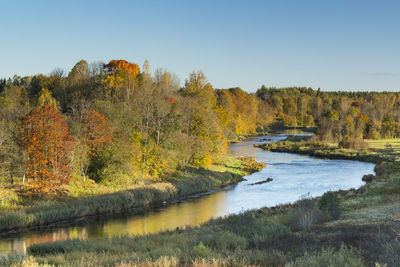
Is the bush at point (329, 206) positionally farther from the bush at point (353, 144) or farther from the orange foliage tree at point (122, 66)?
the bush at point (353, 144)

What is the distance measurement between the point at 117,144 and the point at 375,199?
22.7m

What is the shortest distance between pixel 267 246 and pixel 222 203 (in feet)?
71.8

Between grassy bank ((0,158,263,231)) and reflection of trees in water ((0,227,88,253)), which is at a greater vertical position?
grassy bank ((0,158,263,231))

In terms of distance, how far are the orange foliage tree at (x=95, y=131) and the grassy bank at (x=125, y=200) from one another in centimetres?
545

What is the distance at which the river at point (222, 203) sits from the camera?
23656 millimetres

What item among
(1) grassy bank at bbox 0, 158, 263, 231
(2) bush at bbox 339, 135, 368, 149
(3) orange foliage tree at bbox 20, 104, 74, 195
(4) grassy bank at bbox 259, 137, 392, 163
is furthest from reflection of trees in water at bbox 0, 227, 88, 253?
(2) bush at bbox 339, 135, 368, 149

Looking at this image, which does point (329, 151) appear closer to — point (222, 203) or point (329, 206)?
point (222, 203)

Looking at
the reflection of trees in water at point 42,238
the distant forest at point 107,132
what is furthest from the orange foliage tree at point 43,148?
the reflection of trees in water at point 42,238

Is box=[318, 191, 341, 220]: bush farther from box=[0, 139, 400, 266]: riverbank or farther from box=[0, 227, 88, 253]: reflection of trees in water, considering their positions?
box=[0, 227, 88, 253]: reflection of trees in water

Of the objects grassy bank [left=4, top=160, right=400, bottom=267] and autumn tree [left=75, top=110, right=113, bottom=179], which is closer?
grassy bank [left=4, top=160, right=400, bottom=267]

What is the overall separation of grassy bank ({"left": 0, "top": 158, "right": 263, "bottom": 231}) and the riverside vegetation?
0.09 m

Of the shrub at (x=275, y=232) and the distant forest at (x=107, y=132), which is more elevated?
the distant forest at (x=107, y=132)

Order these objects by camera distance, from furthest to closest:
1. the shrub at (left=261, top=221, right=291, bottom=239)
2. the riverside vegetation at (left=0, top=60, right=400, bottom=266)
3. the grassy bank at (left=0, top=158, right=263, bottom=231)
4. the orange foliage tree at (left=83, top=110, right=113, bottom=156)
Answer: the orange foliage tree at (left=83, top=110, right=113, bottom=156) < the grassy bank at (left=0, top=158, right=263, bottom=231) < the shrub at (left=261, top=221, right=291, bottom=239) < the riverside vegetation at (left=0, top=60, right=400, bottom=266)

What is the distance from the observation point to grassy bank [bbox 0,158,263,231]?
25414 millimetres
